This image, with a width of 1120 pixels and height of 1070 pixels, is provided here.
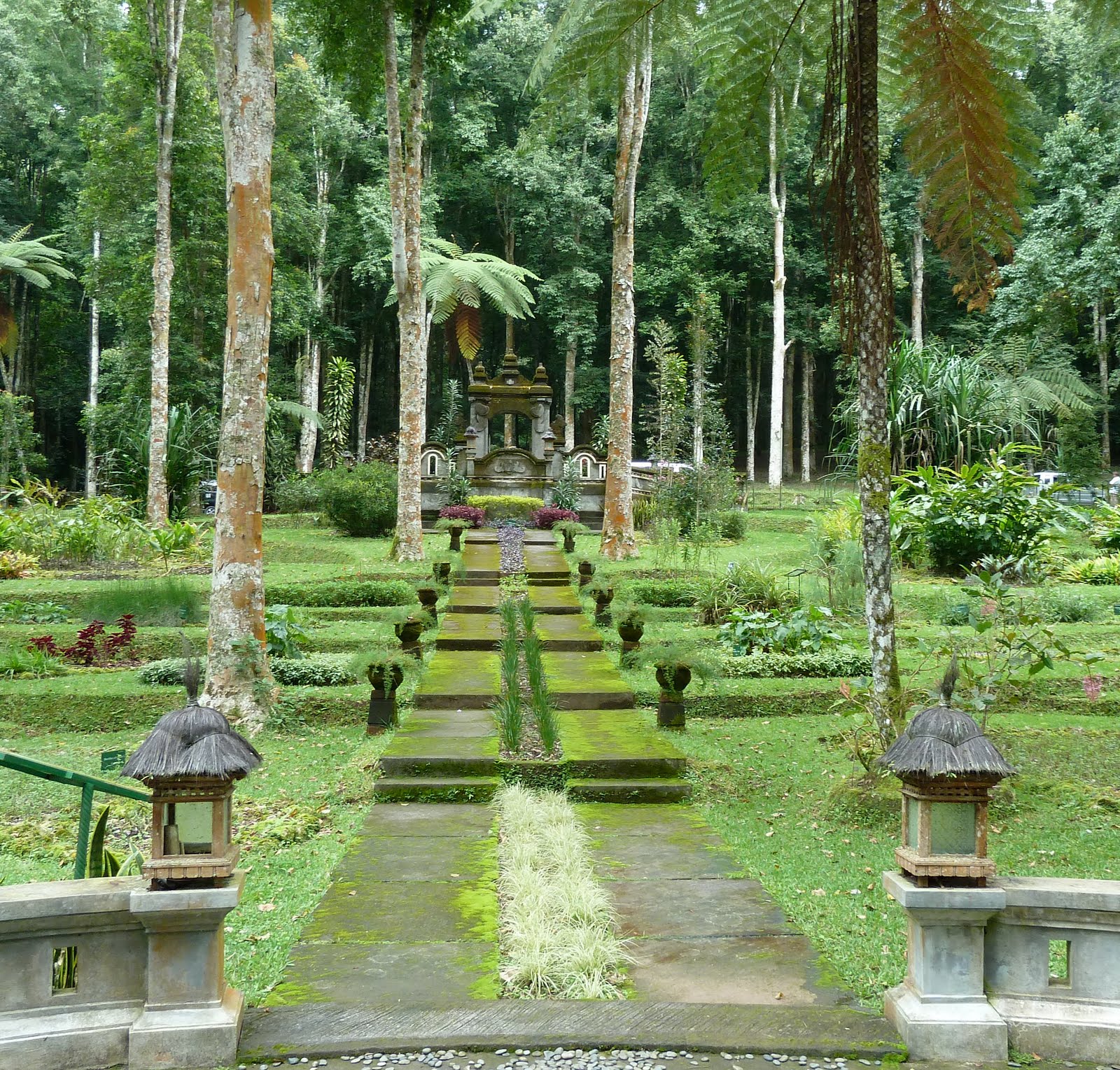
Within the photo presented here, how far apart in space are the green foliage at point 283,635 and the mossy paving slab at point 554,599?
286 cm

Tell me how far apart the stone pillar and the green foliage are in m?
6.32

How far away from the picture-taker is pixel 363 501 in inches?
701

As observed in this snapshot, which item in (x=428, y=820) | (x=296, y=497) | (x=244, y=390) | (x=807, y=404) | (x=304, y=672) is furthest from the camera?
(x=807, y=404)

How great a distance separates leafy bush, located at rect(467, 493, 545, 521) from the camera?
1991 centimetres

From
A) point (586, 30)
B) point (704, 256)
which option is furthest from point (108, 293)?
point (586, 30)

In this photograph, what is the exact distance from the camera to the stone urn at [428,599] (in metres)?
11.1

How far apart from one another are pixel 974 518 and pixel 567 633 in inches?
219

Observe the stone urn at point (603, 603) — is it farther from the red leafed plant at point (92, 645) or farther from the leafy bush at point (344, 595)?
the red leafed plant at point (92, 645)

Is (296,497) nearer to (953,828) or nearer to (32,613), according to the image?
(32,613)

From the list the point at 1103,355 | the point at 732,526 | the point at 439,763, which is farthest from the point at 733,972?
the point at 1103,355

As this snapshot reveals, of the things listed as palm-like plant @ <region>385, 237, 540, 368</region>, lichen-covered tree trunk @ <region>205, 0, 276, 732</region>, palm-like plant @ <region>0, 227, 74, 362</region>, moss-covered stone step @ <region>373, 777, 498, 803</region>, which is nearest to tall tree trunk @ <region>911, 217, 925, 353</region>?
palm-like plant @ <region>385, 237, 540, 368</region>

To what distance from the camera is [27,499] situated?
54.1 ft

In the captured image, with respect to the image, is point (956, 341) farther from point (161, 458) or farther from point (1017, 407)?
point (161, 458)

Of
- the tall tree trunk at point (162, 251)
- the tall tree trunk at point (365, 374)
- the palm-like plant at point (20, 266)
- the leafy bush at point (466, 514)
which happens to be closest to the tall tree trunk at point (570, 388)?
the tall tree trunk at point (365, 374)
